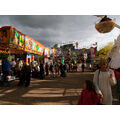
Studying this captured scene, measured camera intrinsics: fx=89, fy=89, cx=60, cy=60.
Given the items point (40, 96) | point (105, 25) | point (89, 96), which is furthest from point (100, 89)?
point (40, 96)

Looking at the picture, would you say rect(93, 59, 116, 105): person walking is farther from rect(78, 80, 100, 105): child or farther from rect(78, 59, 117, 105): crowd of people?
rect(78, 80, 100, 105): child

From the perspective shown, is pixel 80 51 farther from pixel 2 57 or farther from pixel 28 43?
pixel 2 57

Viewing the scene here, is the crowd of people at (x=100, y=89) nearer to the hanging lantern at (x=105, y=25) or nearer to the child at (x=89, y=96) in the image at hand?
the child at (x=89, y=96)

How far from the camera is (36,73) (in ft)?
29.4

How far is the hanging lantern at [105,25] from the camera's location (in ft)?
8.19

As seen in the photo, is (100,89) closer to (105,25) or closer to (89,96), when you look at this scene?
(89,96)

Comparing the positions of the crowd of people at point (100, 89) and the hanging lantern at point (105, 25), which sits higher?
the hanging lantern at point (105, 25)

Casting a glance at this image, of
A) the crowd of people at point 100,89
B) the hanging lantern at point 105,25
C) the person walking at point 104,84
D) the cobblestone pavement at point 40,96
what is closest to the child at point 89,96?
the crowd of people at point 100,89

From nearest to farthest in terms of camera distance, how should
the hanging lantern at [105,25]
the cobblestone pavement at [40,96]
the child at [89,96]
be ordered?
the child at [89,96], the hanging lantern at [105,25], the cobblestone pavement at [40,96]

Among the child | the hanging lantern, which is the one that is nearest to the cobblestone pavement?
the child

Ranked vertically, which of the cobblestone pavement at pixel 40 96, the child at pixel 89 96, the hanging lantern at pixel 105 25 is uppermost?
the hanging lantern at pixel 105 25

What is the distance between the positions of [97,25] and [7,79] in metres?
5.57

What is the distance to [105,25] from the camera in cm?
255

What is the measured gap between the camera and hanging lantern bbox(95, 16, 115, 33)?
2496 mm
